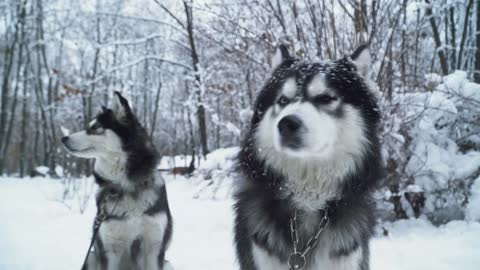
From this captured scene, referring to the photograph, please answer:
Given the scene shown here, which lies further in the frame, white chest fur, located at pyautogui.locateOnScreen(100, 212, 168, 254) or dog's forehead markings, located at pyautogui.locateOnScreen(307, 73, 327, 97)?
white chest fur, located at pyautogui.locateOnScreen(100, 212, 168, 254)

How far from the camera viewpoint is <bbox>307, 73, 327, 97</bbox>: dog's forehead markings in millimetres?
2193

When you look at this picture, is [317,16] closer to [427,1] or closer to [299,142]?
[427,1]

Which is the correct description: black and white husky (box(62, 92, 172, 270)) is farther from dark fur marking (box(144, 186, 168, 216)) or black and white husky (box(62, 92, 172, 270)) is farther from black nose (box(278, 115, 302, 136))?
black nose (box(278, 115, 302, 136))

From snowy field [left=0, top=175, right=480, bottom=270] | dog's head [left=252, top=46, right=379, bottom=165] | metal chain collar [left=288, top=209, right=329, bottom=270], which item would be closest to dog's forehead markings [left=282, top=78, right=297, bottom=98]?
dog's head [left=252, top=46, right=379, bottom=165]

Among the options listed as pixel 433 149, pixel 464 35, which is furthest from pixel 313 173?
pixel 464 35

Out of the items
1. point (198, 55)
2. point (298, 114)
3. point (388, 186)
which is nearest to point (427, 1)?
point (388, 186)

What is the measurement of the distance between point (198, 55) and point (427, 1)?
8398 mm

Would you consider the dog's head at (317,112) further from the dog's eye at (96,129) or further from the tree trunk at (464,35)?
the tree trunk at (464,35)

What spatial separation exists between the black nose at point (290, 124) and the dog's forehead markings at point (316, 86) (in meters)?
0.34

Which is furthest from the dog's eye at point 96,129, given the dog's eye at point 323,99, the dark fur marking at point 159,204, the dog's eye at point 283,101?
the dog's eye at point 323,99

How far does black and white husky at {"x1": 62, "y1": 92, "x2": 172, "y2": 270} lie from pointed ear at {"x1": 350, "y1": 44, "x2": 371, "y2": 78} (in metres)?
2.27

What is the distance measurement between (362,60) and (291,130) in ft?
3.11

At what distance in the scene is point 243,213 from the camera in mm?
2367

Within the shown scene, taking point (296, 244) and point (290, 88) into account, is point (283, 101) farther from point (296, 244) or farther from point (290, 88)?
point (296, 244)
